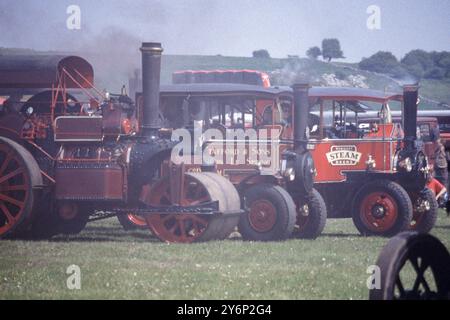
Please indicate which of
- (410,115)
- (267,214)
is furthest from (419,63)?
(267,214)

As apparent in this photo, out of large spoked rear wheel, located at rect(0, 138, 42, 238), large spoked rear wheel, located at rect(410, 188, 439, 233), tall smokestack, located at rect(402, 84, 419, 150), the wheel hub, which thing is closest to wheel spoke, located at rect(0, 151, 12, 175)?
large spoked rear wheel, located at rect(0, 138, 42, 238)

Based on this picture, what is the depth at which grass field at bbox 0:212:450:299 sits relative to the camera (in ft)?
25.0

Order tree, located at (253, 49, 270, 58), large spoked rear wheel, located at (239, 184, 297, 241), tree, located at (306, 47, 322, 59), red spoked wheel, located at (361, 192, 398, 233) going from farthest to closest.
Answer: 1. tree, located at (253, 49, 270, 58)
2. tree, located at (306, 47, 322, 59)
3. red spoked wheel, located at (361, 192, 398, 233)
4. large spoked rear wheel, located at (239, 184, 297, 241)

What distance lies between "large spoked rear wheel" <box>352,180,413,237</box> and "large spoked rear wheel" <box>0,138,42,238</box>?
494cm

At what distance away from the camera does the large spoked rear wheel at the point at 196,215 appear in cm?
1147

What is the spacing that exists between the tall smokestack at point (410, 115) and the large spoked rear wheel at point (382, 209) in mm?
878

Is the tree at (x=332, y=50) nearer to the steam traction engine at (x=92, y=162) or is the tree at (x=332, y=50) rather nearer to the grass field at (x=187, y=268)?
the grass field at (x=187, y=268)

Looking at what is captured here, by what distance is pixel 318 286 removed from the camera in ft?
26.3

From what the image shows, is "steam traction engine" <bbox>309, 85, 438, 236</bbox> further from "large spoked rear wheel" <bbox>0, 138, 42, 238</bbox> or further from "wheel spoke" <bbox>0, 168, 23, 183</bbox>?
"wheel spoke" <bbox>0, 168, 23, 183</bbox>

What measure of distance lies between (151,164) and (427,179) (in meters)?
4.70

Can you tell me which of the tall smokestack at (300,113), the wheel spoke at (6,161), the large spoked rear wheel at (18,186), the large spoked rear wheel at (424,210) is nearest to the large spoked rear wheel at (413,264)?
the large spoked rear wheel at (18,186)

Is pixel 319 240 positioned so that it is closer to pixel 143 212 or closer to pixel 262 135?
pixel 262 135

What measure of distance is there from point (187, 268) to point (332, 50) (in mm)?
14471
